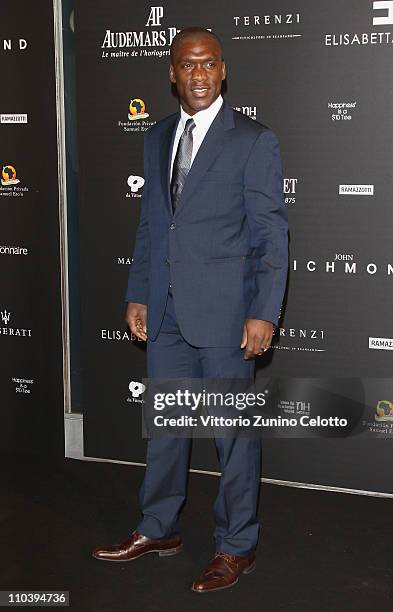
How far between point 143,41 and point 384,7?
3.30ft

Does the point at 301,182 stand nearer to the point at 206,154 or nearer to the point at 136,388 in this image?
the point at 206,154

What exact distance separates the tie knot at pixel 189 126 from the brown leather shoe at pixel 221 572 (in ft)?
4.55

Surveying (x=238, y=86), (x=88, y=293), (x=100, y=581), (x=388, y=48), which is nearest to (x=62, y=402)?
(x=88, y=293)

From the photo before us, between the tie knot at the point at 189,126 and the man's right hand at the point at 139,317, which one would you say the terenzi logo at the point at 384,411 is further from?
the tie knot at the point at 189,126

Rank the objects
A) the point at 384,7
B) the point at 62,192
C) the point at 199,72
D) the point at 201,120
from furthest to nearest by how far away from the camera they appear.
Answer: the point at 62,192
the point at 384,7
the point at 201,120
the point at 199,72

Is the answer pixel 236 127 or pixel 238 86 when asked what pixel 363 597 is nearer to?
pixel 236 127

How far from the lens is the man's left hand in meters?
2.74

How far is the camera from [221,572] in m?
2.89

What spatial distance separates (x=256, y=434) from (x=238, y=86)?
59.1 inches

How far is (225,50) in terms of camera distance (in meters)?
3.62

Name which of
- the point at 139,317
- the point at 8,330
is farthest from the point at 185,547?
the point at 8,330

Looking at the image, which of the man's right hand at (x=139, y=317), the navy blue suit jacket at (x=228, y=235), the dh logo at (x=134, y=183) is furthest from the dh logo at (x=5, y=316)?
the navy blue suit jacket at (x=228, y=235)

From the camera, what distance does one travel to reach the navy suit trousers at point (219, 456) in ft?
9.36

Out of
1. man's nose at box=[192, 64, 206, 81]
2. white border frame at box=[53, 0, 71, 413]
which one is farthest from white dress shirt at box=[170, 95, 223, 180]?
white border frame at box=[53, 0, 71, 413]
